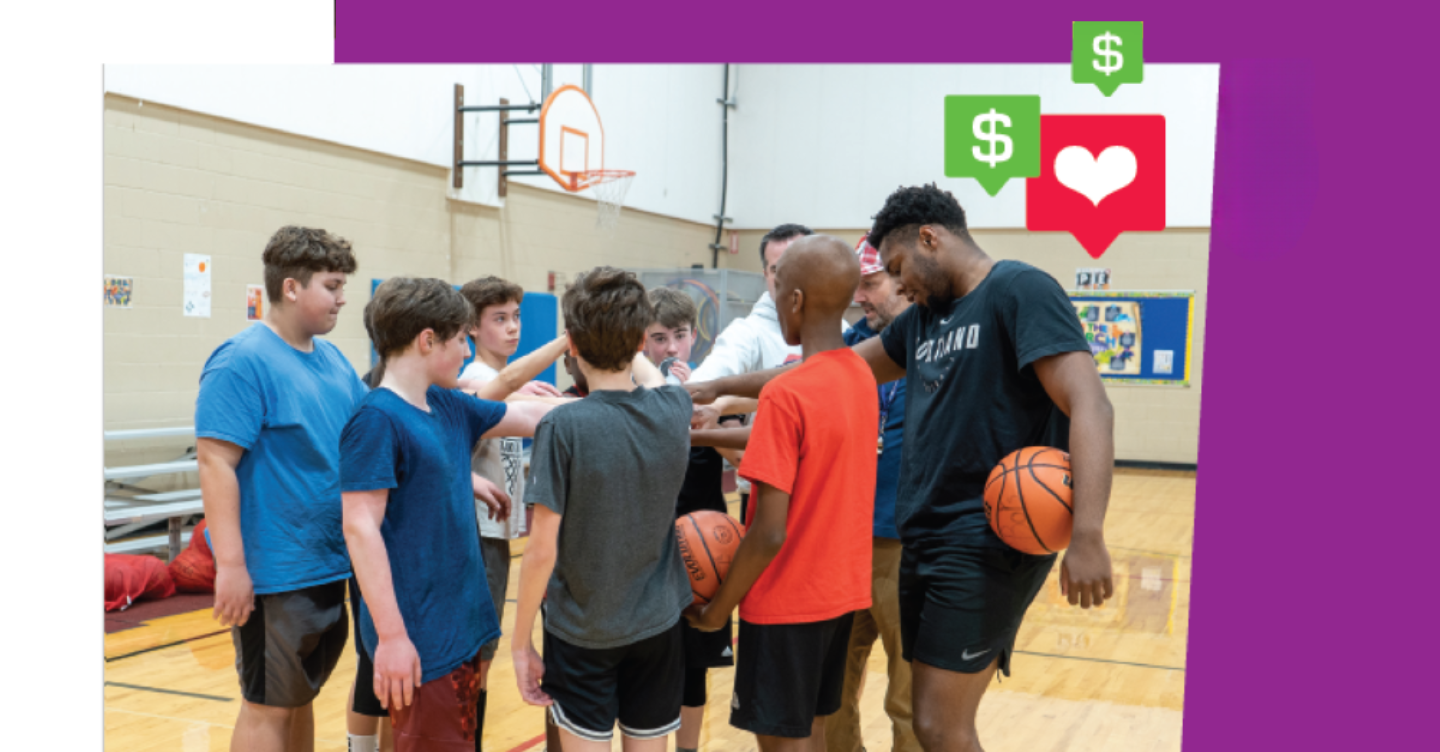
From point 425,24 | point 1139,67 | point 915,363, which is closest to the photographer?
point 915,363

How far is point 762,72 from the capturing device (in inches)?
401

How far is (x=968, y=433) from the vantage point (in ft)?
8.36

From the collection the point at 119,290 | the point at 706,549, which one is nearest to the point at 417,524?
the point at 706,549

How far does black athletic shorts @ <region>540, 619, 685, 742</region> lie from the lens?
7.46ft

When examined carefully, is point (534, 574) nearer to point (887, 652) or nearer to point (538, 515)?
point (538, 515)

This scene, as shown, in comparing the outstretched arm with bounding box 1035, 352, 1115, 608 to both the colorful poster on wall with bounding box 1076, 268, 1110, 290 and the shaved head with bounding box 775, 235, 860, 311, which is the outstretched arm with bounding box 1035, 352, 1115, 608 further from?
the colorful poster on wall with bounding box 1076, 268, 1110, 290

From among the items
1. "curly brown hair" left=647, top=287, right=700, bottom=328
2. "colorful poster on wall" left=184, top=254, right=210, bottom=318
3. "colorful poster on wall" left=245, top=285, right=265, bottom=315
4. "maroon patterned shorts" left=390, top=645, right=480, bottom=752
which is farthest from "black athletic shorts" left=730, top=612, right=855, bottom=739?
"colorful poster on wall" left=245, top=285, right=265, bottom=315

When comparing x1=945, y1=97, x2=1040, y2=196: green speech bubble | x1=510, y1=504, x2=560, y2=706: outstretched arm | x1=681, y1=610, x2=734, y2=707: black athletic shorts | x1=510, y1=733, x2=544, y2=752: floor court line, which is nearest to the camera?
x1=510, y1=504, x2=560, y2=706: outstretched arm

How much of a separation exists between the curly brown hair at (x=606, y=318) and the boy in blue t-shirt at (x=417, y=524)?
0.33 meters

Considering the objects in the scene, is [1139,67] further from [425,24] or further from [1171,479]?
[1171,479]

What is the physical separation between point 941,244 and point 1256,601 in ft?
4.50

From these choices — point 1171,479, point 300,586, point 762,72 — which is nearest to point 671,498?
point 300,586

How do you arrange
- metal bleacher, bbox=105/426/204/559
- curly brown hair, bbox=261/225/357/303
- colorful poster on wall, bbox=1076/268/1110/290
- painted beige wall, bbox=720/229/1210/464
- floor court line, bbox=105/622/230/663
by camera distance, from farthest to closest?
colorful poster on wall, bbox=1076/268/1110/290 < painted beige wall, bbox=720/229/1210/464 < metal bleacher, bbox=105/426/204/559 < floor court line, bbox=105/622/230/663 < curly brown hair, bbox=261/225/357/303

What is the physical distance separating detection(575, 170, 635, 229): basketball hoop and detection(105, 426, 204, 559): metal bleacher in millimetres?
4146
